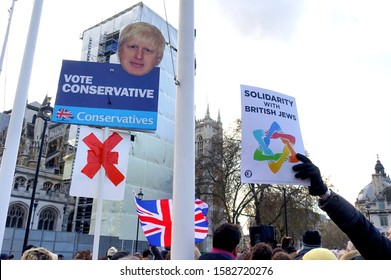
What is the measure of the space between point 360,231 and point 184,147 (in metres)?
1.53

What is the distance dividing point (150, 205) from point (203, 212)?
1.68 metres

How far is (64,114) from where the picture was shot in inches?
192

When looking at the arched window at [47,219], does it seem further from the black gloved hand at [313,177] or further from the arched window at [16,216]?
the black gloved hand at [313,177]

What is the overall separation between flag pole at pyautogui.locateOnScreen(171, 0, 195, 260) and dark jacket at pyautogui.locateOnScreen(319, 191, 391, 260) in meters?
1.20

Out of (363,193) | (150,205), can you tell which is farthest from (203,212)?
(363,193)

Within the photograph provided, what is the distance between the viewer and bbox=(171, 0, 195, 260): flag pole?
285 cm

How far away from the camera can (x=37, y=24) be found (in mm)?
6812

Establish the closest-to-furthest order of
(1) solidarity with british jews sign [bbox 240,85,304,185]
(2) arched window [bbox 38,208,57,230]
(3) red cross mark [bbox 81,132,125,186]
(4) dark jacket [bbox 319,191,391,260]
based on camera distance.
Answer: (4) dark jacket [bbox 319,191,391,260] → (1) solidarity with british jews sign [bbox 240,85,304,185] → (3) red cross mark [bbox 81,132,125,186] → (2) arched window [bbox 38,208,57,230]

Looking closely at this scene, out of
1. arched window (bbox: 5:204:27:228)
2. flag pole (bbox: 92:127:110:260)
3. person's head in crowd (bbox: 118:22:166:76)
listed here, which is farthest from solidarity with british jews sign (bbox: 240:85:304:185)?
arched window (bbox: 5:204:27:228)

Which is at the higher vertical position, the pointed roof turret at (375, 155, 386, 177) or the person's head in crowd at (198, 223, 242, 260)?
the pointed roof turret at (375, 155, 386, 177)

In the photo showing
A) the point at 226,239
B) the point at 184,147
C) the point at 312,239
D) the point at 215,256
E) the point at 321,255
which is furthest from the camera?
the point at 312,239

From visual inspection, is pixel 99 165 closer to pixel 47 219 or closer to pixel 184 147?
pixel 184 147

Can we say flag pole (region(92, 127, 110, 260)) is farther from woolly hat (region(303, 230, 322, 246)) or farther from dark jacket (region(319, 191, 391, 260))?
dark jacket (region(319, 191, 391, 260))

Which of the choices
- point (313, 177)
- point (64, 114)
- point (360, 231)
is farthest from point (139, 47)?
point (360, 231)
